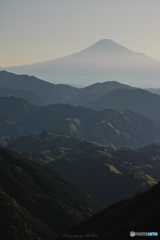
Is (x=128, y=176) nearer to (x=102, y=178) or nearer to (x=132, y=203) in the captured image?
(x=102, y=178)

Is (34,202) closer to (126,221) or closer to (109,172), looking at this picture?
(126,221)

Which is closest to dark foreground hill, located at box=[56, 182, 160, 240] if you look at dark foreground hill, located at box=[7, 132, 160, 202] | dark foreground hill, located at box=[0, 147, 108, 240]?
dark foreground hill, located at box=[0, 147, 108, 240]

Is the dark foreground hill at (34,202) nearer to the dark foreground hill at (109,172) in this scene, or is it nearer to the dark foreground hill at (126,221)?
the dark foreground hill at (126,221)

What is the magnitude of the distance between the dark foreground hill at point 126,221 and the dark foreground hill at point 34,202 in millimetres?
13250

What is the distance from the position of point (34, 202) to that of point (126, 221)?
118 feet

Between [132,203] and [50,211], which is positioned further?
[50,211]

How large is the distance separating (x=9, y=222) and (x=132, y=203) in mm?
27563

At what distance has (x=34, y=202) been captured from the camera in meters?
72.9

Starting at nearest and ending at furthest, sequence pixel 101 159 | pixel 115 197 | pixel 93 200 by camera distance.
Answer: pixel 93 200
pixel 115 197
pixel 101 159

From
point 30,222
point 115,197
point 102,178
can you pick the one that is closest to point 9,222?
point 30,222

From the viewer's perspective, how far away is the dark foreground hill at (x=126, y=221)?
35.6 m

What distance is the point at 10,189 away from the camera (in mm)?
71750

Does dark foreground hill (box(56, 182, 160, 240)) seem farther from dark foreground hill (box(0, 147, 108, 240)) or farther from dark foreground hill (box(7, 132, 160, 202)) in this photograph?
dark foreground hill (box(7, 132, 160, 202))

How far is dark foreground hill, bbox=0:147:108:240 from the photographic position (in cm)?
6053
